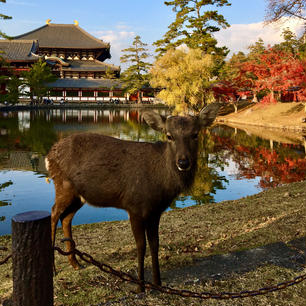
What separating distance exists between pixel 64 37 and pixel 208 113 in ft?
291

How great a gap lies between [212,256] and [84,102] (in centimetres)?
6655

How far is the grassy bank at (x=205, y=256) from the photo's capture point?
389cm

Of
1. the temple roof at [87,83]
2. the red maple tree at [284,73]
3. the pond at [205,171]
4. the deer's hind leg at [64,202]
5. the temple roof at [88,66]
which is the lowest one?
the pond at [205,171]

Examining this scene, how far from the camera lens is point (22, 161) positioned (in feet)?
53.6

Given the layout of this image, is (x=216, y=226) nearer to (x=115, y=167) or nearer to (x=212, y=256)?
(x=212, y=256)

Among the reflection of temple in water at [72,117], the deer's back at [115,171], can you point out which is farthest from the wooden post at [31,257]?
the reflection of temple in water at [72,117]

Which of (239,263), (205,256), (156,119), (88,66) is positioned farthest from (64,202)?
(88,66)

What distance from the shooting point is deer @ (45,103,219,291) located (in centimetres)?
390

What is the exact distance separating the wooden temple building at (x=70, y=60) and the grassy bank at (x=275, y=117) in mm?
36372

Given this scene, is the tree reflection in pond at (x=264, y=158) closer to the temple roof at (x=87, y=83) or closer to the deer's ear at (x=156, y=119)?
the deer's ear at (x=156, y=119)

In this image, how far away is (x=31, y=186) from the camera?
12.5 m

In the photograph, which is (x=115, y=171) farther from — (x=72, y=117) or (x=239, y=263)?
(x=72, y=117)

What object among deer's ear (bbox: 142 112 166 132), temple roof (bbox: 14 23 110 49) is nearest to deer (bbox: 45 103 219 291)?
deer's ear (bbox: 142 112 166 132)

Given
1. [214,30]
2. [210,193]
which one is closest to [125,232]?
[210,193]
